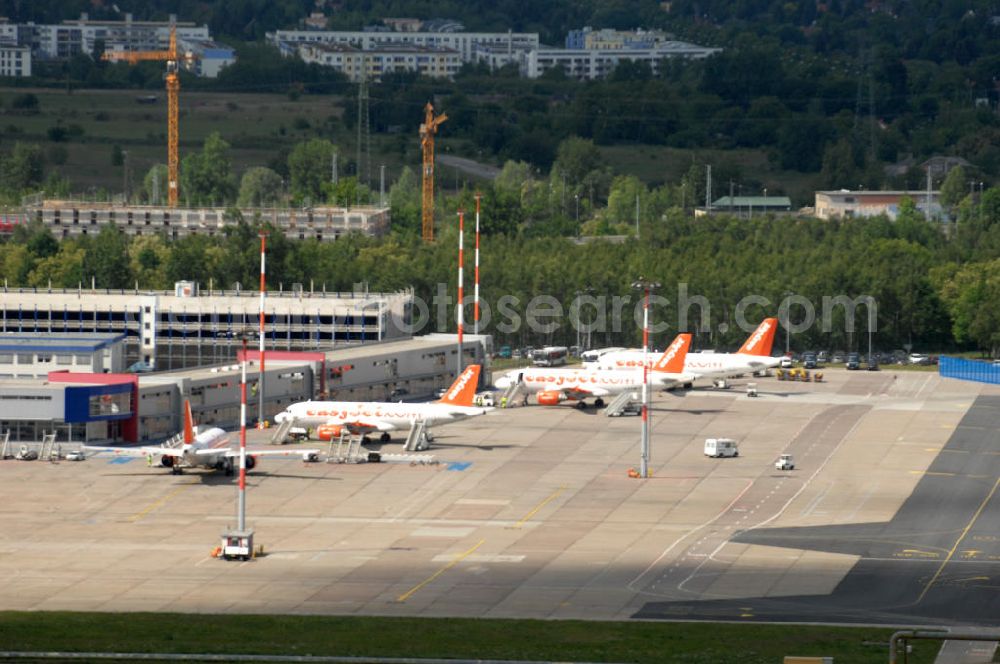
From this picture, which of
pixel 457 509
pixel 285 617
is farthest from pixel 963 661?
pixel 457 509

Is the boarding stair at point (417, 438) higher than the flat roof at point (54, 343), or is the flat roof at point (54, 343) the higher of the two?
the flat roof at point (54, 343)

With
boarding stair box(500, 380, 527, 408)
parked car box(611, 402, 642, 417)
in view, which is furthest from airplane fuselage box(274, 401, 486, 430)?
boarding stair box(500, 380, 527, 408)

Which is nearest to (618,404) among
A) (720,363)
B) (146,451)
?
(720,363)

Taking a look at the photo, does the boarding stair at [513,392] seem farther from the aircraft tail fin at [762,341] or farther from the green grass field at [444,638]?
the green grass field at [444,638]

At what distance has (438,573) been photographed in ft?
380

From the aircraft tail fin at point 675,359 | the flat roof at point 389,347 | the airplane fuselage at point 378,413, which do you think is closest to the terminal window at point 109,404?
the airplane fuselage at point 378,413

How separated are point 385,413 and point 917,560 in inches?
2027

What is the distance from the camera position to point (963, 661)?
8906cm

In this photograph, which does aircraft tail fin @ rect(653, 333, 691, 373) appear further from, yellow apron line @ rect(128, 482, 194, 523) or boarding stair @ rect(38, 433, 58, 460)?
boarding stair @ rect(38, 433, 58, 460)

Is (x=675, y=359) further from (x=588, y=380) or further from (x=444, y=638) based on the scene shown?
(x=444, y=638)

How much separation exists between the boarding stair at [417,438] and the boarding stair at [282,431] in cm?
926

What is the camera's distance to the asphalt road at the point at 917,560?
10594cm

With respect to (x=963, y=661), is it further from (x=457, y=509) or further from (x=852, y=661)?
(x=457, y=509)

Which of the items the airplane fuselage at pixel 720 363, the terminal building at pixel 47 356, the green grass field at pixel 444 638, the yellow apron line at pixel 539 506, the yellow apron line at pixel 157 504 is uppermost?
the terminal building at pixel 47 356
